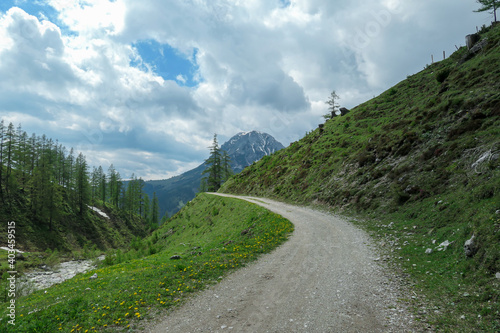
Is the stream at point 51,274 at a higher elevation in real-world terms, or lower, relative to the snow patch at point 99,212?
lower

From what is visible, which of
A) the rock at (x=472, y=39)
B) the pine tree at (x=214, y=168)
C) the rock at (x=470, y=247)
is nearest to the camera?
the rock at (x=470, y=247)

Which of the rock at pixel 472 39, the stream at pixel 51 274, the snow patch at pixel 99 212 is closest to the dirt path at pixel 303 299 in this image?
the stream at pixel 51 274

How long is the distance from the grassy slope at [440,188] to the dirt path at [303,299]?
4.21 feet

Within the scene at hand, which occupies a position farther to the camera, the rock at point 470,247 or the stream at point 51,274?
the stream at point 51,274

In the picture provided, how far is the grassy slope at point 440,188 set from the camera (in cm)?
766

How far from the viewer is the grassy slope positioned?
766 centimetres

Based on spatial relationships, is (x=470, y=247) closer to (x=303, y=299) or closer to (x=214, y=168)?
(x=303, y=299)

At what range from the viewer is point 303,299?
7910mm

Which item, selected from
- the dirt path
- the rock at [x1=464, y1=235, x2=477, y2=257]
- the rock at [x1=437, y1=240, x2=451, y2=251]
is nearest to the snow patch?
the dirt path

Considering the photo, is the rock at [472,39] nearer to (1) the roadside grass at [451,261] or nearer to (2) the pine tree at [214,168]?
(1) the roadside grass at [451,261]

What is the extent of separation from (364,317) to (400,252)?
7.43 meters

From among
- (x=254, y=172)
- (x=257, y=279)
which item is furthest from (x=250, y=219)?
(x=254, y=172)

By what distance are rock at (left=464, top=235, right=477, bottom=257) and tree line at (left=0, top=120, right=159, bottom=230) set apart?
75083 mm

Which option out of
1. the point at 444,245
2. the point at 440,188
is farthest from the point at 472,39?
the point at 444,245
